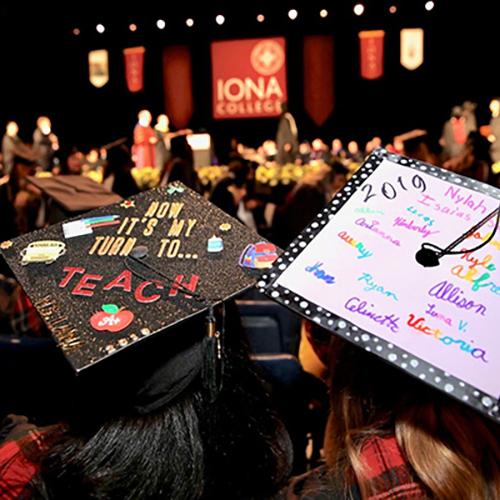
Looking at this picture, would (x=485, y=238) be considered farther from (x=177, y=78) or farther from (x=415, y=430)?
(x=177, y=78)

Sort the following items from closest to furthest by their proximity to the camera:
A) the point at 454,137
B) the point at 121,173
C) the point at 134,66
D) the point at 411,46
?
the point at 121,173 < the point at 454,137 < the point at 411,46 < the point at 134,66

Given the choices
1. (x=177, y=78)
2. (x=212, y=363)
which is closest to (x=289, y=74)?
(x=177, y=78)

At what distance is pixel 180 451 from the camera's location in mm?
1243

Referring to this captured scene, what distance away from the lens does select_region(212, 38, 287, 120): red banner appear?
43.1 feet

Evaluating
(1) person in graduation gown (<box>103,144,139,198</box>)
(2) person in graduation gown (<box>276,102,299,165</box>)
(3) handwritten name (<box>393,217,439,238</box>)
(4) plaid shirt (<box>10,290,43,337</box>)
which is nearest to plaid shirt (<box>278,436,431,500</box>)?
(3) handwritten name (<box>393,217,439,238</box>)

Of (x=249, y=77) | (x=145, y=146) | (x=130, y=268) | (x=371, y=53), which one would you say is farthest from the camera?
(x=249, y=77)

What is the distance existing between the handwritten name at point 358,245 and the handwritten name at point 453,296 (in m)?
0.13

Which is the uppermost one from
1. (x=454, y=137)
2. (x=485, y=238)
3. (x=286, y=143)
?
(x=485, y=238)

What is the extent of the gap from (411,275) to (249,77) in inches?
498

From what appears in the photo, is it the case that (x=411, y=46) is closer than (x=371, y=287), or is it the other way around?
(x=371, y=287)

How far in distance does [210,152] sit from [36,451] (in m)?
7.84

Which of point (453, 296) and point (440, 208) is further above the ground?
point (440, 208)

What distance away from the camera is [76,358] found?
119 cm

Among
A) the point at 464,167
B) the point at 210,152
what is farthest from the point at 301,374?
the point at 210,152
